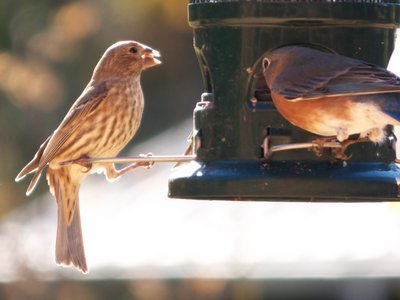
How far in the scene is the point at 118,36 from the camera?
19.5m

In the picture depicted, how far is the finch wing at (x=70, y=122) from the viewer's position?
894cm

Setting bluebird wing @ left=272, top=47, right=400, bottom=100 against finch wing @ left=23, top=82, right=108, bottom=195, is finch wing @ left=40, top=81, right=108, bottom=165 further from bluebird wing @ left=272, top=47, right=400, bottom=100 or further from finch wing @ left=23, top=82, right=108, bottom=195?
bluebird wing @ left=272, top=47, right=400, bottom=100

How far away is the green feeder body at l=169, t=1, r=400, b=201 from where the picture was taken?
24.3 feet

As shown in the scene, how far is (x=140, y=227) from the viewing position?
54.6ft

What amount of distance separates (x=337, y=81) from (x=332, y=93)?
0.07 metres

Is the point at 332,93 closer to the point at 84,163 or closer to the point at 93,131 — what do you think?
the point at 84,163

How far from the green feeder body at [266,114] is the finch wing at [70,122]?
143 cm

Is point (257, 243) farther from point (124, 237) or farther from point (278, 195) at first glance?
point (278, 195)

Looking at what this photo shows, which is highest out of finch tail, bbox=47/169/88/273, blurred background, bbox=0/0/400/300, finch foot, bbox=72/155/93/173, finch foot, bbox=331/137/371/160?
finch foot, bbox=331/137/371/160

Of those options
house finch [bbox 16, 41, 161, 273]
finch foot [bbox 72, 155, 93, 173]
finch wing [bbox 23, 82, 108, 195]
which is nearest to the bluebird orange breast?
finch foot [bbox 72, 155, 93, 173]

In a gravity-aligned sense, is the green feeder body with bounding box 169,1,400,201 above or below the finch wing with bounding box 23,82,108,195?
above

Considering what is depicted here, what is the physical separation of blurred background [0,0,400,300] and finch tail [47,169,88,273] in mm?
2559

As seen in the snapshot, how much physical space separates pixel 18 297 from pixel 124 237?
3956 millimetres

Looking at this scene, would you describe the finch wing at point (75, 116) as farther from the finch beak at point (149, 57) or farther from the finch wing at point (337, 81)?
the finch wing at point (337, 81)
